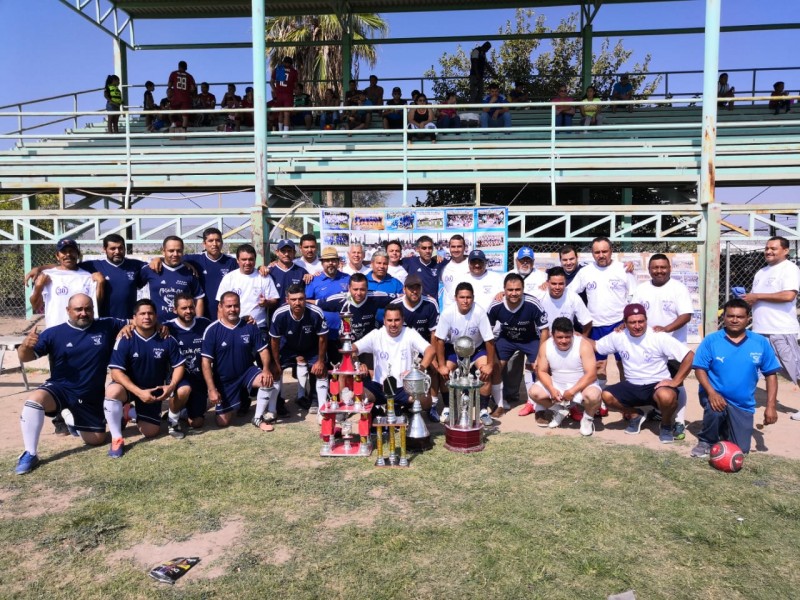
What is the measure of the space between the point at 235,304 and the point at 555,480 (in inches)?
148

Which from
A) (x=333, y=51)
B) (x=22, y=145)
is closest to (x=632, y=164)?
(x=22, y=145)

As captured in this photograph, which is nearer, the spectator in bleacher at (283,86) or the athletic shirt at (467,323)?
the athletic shirt at (467,323)

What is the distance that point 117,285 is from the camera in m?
7.12

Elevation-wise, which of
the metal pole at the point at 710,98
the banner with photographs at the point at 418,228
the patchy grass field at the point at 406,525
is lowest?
the patchy grass field at the point at 406,525

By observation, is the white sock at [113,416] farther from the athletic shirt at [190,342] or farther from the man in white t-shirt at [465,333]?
the man in white t-shirt at [465,333]

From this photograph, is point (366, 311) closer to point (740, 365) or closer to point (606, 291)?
point (606, 291)

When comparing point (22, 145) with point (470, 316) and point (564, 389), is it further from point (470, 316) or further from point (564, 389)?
point (564, 389)

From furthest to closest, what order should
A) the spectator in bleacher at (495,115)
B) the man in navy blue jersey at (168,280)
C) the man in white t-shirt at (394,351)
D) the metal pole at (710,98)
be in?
the spectator in bleacher at (495,115), the metal pole at (710,98), the man in navy blue jersey at (168,280), the man in white t-shirt at (394,351)

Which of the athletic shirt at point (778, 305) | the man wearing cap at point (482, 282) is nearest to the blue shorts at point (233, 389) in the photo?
the man wearing cap at point (482, 282)

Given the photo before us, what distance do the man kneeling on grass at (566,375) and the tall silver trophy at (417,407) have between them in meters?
1.52

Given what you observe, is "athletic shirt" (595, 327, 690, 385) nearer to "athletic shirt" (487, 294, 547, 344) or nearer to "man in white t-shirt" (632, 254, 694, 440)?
"man in white t-shirt" (632, 254, 694, 440)

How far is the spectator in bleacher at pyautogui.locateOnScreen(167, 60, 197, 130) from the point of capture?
51.7ft

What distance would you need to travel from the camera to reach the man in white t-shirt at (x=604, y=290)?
7.61 meters

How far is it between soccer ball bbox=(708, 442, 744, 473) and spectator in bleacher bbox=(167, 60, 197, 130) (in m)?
14.4
